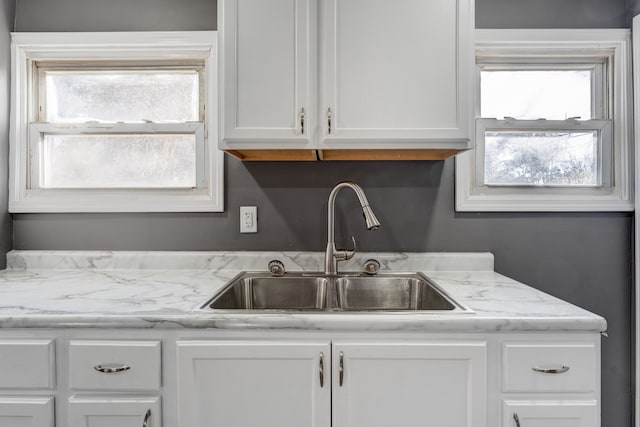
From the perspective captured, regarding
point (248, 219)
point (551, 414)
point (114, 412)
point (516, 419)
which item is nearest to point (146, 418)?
point (114, 412)

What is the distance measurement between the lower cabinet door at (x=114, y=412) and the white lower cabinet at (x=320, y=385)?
3.4 inches

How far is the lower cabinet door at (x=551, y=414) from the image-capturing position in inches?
43.6

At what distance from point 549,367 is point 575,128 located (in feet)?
3.98

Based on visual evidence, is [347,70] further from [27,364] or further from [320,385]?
[27,364]

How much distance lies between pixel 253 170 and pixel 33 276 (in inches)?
41.2

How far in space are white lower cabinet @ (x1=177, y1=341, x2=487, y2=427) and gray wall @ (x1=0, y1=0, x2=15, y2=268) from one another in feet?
4.23

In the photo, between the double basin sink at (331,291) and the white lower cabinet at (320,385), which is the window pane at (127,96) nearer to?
the double basin sink at (331,291)

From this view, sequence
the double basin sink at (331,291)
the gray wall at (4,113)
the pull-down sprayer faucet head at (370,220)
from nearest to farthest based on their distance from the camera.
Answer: the pull-down sprayer faucet head at (370,220) → the double basin sink at (331,291) → the gray wall at (4,113)

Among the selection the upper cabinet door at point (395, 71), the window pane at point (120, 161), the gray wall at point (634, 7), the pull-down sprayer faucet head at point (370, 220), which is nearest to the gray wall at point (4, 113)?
the window pane at point (120, 161)

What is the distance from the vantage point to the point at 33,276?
1672 millimetres

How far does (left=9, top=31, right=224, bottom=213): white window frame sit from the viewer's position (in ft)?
5.90

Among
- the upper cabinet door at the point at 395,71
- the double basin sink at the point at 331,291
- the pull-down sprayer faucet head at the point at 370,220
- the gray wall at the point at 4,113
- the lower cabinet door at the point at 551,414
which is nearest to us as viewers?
the lower cabinet door at the point at 551,414

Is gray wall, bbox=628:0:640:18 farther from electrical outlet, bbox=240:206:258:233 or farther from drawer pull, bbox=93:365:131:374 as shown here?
drawer pull, bbox=93:365:131:374

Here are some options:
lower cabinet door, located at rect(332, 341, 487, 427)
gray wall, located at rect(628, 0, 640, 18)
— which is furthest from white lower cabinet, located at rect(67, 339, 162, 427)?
gray wall, located at rect(628, 0, 640, 18)
